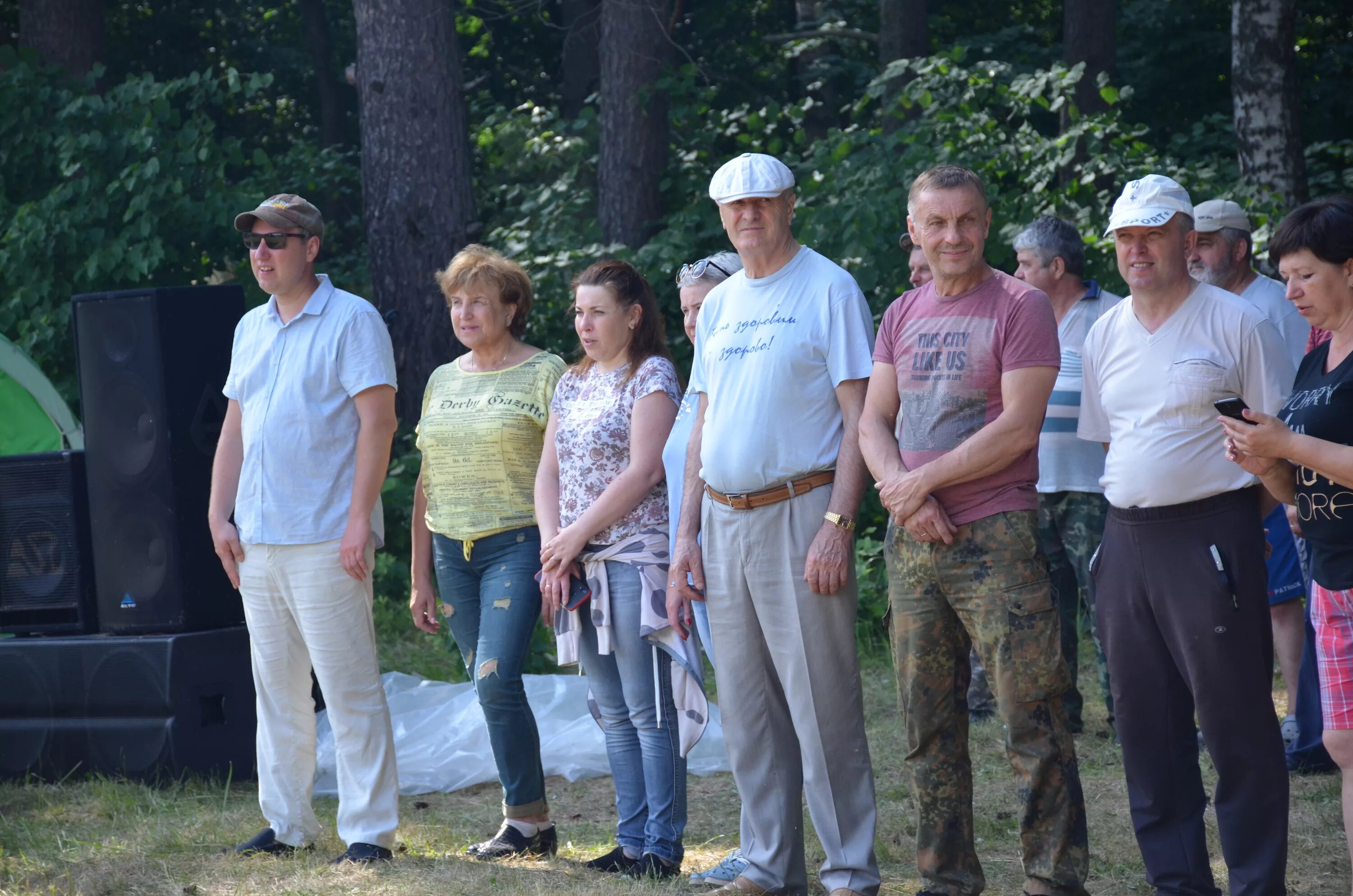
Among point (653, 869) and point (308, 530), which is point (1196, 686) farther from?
point (308, 530)

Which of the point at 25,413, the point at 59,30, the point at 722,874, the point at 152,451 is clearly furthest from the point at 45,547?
the point at 59,30

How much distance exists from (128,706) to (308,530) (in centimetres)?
147

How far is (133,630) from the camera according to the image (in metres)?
4.81

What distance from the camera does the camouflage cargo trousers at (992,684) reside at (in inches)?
117

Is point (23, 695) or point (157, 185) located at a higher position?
point (157, 185)

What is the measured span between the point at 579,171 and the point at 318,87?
5.78 metres

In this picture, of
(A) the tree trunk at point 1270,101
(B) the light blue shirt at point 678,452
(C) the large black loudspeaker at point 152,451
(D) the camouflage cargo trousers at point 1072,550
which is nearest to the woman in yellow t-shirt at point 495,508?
(B) the light blue shirt at point 678,452

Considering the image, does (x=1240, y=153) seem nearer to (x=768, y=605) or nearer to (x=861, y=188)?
(x=861, y=188)

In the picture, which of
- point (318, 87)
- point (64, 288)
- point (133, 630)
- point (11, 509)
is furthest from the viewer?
point (318, 87)

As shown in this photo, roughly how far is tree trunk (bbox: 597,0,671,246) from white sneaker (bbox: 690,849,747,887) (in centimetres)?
509

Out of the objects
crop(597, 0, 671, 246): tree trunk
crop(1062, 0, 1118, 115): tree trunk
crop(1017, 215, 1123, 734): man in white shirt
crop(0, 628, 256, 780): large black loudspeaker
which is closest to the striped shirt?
crop(1017, 215, 1123, 734): man in white shirt

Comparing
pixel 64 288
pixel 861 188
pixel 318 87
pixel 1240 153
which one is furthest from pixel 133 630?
pixel 318 87

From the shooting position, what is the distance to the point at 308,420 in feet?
12.5

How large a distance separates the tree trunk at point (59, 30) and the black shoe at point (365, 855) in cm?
653
